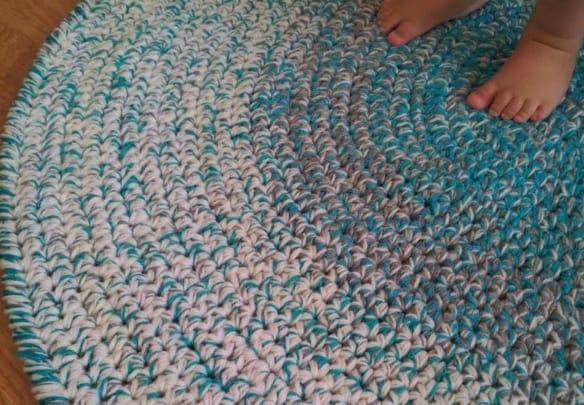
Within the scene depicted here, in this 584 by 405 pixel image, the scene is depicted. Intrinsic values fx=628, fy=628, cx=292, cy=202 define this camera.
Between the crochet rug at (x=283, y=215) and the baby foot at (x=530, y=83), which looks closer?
the crochet rug at (x=283, y=215)

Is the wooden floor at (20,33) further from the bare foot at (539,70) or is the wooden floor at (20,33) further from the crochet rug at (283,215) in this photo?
the bare foot at (539,70)

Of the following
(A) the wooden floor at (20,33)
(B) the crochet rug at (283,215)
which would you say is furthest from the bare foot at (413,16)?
(A) the wooden floor at (20,33)

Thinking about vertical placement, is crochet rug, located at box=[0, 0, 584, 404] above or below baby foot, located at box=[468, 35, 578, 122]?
below

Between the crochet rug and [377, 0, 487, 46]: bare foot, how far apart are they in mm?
13

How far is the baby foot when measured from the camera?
66 cm

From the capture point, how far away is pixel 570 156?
63 centimetres

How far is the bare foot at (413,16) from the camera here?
706 millimetres

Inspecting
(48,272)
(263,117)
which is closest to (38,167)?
(48,272)

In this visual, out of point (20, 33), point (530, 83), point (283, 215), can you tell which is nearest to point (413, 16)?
point (530, 83)

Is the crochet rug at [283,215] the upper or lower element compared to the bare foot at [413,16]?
lower

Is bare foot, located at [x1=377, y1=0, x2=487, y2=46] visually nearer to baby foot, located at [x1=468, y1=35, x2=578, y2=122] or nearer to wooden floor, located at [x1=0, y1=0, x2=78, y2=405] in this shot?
baby foot, located at [x1=468, y1=35, x2=578, y2=122]

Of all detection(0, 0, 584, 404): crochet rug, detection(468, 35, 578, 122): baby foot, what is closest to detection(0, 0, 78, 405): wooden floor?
detection(0, 0, 584, 404): crochet rug

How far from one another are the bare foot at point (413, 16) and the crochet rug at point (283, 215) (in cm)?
1

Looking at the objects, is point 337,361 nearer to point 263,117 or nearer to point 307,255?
point 307,255
